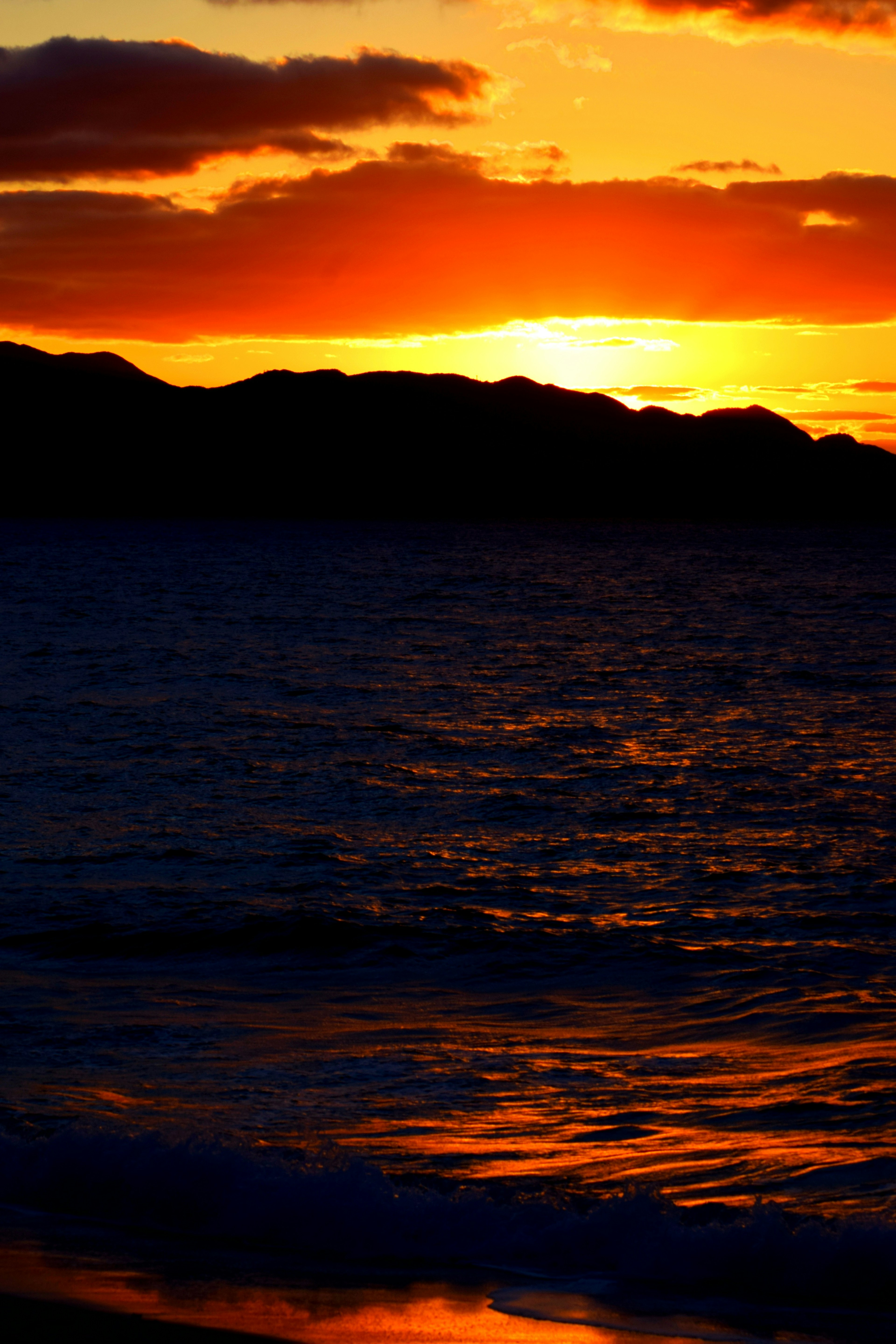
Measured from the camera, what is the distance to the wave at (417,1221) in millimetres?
5637

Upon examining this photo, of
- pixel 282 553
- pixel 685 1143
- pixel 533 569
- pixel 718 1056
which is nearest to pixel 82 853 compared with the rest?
pixel 718 1056

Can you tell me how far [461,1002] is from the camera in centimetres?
1034

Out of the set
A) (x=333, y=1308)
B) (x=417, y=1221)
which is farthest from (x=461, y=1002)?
(x=333, y=1308)

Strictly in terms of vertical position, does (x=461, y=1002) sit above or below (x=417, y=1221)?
below

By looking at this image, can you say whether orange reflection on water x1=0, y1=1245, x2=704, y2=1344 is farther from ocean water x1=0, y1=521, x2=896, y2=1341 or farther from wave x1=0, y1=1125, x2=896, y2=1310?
wave x1=0, y1=1125, x2=896, y2=1310

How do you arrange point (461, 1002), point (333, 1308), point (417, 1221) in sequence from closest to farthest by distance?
point (333, 1308)
point (417, 1221)
point (461, 1002)

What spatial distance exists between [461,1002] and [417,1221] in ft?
14.2

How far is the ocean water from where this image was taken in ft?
19.0

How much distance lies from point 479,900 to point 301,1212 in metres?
7.38

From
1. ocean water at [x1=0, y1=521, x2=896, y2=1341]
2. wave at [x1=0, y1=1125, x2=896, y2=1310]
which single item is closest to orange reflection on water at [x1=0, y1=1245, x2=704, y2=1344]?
ocean water at [x1=0, y1=521, x2=896, y2=1341]

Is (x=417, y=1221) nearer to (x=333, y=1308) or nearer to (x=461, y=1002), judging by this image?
(x=333, y=1308)

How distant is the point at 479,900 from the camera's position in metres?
13.4

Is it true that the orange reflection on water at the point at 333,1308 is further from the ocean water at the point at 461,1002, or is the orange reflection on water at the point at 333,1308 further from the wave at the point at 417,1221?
the wave at the point at 417,1221

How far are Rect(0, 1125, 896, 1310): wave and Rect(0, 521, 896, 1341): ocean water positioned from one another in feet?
0.06
